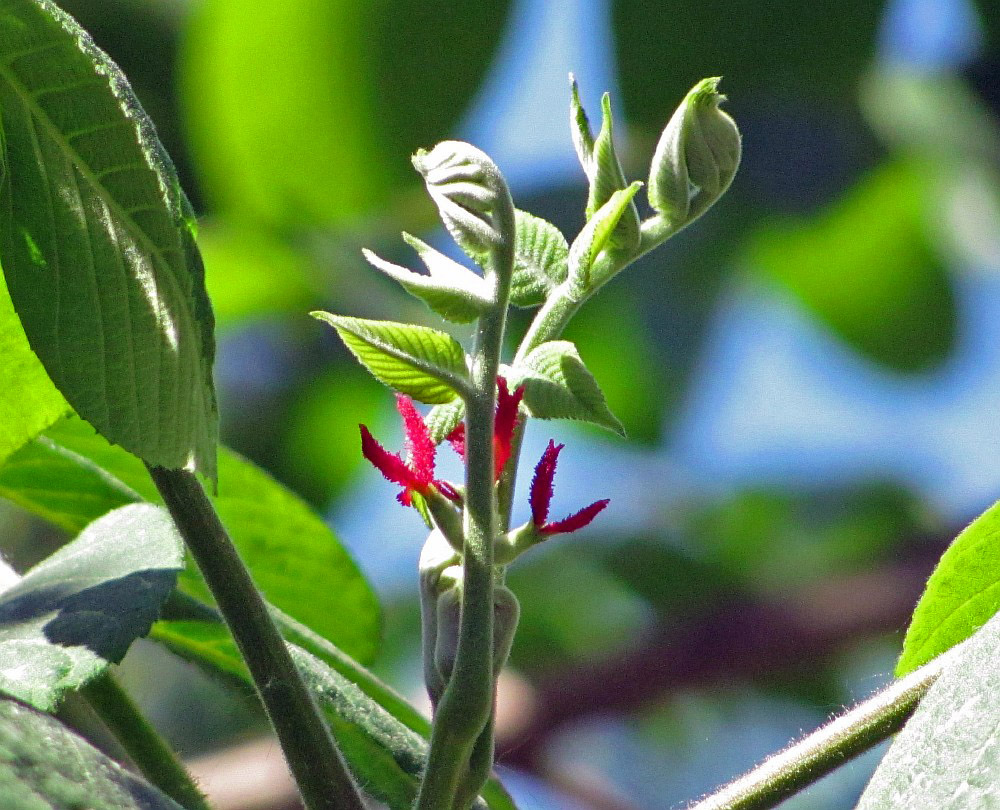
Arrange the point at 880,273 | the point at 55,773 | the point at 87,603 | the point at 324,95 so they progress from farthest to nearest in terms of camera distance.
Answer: the point at 880,273, the point at 324,95, the point at 87,603, the point at 55,773

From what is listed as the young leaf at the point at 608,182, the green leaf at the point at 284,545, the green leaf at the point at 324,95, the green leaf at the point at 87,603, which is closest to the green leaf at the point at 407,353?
the young leaf at the point at 608,182

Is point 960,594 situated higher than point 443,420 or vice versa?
point 443,420

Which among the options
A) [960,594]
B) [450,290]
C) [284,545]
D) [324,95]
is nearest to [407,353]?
[450,290]

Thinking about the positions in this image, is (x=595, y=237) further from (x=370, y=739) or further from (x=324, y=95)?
(x=324, y=95)

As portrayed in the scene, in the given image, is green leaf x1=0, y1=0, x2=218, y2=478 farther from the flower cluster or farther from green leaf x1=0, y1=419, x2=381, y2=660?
green leaf x1=0, y1=419, x2=381, y2=660

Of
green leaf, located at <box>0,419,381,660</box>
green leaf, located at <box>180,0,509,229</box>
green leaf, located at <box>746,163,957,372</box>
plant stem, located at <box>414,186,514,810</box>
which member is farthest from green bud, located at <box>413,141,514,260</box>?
green leaf, located at <box>746,163,957,372</box>

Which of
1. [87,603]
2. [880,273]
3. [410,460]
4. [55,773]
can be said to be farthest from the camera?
[880,273]

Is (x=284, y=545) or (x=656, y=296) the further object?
(x=656, y=296)
